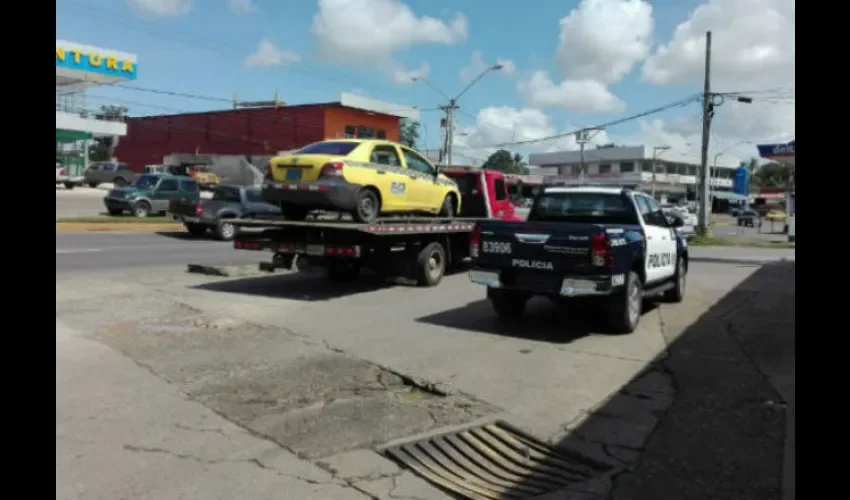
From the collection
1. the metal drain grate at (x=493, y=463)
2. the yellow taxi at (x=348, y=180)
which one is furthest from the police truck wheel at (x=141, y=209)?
the metal drain grate at (x=493, y=463)

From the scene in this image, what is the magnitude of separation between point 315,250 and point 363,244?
0.78 metres

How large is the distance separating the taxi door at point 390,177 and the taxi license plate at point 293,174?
1.26 meters

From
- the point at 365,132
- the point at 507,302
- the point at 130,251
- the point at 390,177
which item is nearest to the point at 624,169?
the point at 365,132

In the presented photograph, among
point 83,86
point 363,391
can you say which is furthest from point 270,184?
point 83,86

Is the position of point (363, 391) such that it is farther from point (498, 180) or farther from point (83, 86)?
point (83, 86)

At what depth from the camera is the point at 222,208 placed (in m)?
22.4

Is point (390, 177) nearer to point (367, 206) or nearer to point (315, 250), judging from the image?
point (367, 206)

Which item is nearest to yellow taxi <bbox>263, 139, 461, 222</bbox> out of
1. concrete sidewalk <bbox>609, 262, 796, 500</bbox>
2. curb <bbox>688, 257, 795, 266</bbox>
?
concrete sidewalk <bbox>609, 262, 796, 500</bbox>

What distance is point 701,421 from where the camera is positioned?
5668mm

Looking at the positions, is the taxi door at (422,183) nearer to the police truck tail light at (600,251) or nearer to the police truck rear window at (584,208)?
the police truck rear window at (584,208)

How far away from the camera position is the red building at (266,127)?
53094mm

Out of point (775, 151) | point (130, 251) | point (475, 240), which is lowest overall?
point (130, 251)

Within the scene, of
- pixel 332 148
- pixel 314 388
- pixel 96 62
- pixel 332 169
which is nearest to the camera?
pixel 314 388

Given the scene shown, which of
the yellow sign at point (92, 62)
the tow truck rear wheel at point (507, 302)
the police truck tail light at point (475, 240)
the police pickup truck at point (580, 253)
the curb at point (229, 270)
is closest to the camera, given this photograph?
the police pickup truck at point (580, 253)
